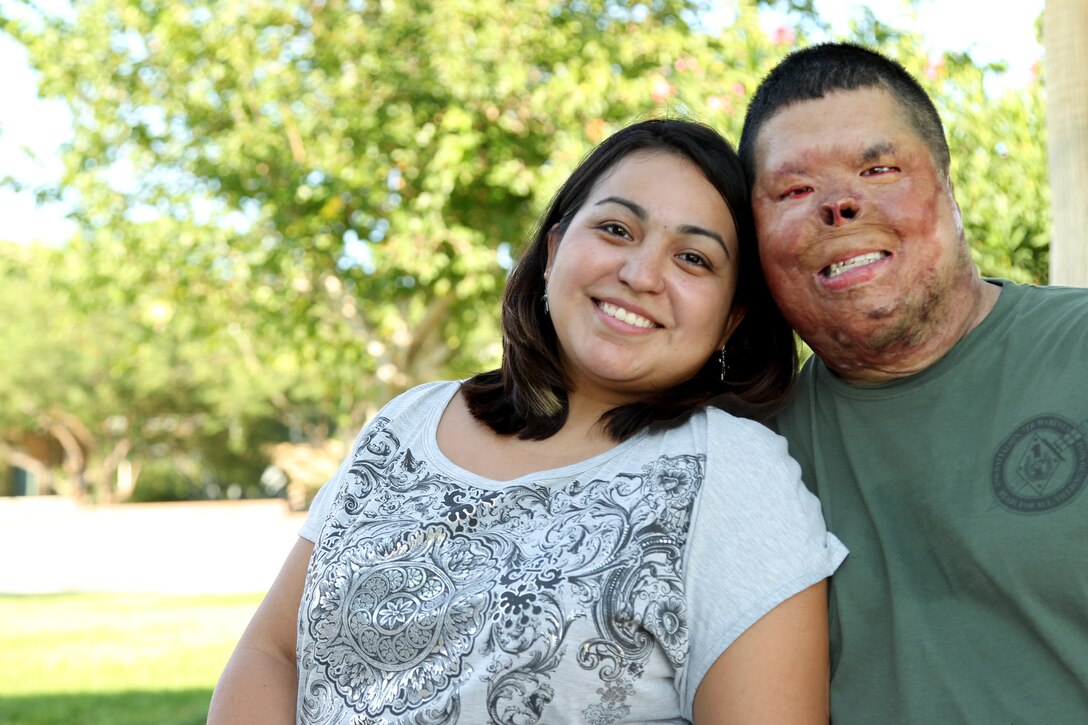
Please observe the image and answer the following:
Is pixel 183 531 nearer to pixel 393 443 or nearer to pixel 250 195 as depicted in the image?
pixel 250 195

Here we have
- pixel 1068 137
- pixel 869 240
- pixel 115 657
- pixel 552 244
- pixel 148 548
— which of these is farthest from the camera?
pixel 148 548

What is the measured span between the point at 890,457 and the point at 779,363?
1.35 feet

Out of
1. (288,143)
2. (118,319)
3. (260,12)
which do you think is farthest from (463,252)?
(118,319)

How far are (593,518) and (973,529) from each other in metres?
0.67

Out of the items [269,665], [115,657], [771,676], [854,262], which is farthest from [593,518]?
[115,657]

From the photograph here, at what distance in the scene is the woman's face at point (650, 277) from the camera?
2525 millimetres

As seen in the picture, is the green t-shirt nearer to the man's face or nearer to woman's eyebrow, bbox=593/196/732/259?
the man's face

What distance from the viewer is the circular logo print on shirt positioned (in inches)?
83.0

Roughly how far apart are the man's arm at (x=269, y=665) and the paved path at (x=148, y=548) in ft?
44.1

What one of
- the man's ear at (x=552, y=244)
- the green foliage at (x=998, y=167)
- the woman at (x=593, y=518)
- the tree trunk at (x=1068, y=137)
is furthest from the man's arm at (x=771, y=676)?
the green foliage at (x=998, y=167)

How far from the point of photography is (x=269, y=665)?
2643 mm

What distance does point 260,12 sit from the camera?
1073 cm

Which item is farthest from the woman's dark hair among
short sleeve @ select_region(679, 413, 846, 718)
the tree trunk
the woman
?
the tree trunk

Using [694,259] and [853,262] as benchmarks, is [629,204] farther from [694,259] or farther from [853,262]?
[853,262]
